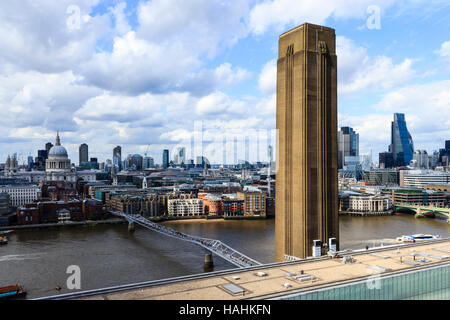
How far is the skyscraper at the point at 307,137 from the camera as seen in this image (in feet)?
40.1

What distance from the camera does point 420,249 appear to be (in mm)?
9406

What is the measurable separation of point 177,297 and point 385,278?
3.51 metres

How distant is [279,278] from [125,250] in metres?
13.3

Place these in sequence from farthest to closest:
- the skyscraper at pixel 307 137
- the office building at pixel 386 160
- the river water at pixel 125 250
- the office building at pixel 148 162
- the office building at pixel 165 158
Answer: the office building at pixel 148 162, the office building at pixel 165 158, the office building at pixel 386 160, the river water at pixel 125 250, the skyscraper at pixel 307 137

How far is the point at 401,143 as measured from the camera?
8988 centimetres

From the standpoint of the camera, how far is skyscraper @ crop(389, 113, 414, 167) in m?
88.6

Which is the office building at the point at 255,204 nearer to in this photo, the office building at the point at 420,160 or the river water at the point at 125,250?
the river water at the point at 125,250

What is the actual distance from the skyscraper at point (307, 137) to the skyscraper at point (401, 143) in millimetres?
83340

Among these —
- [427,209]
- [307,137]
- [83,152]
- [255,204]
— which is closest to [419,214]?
[427,209]

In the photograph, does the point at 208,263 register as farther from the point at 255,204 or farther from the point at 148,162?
the point at 148,162

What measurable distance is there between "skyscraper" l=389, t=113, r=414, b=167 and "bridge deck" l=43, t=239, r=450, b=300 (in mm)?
87144

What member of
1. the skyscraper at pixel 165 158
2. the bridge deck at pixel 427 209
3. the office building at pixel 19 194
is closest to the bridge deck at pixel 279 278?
the bridge deck at pixel 427 209

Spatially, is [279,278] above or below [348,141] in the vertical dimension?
below

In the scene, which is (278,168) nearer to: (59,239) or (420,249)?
(420,249)
